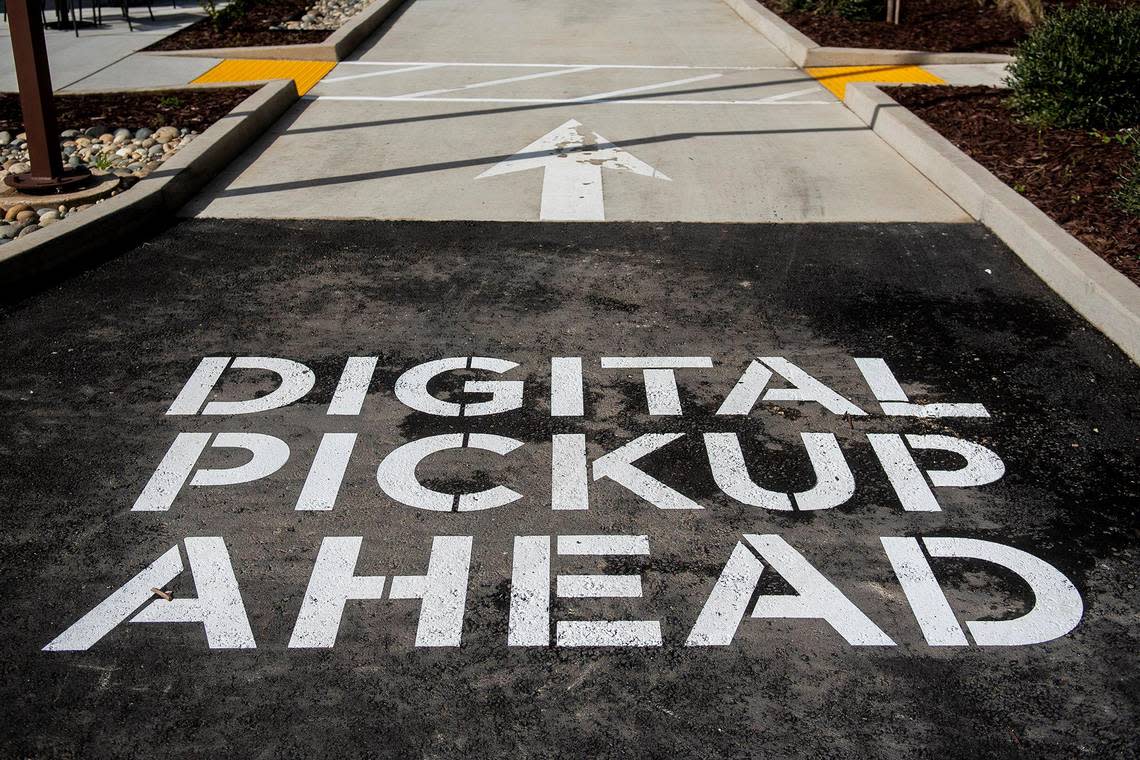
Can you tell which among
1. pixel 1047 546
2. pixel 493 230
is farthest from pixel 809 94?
pixel 1047 546

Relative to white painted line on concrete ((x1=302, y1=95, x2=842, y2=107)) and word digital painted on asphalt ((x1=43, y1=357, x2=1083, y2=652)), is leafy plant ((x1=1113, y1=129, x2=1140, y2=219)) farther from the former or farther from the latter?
white painted line on concrete ((x1=302, y1=95, x2=842, y2=107))

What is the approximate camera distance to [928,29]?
592 inches

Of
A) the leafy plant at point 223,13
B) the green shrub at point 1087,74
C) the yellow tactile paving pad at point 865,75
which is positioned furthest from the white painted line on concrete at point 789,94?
the leafy plant at point 223,13

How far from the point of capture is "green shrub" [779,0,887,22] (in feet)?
50.4

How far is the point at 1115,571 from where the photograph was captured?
14.7 feet

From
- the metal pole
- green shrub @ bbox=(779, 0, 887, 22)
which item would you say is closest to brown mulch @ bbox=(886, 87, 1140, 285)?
green shrub @ bbox=(779, 0, 887, 22)

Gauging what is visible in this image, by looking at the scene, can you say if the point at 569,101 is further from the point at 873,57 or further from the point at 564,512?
the point at 564,512

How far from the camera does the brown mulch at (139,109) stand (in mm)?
10555

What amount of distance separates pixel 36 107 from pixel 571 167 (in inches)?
175

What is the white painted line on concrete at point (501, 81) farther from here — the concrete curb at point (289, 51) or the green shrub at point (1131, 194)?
the green shrub at point (1131, 194)

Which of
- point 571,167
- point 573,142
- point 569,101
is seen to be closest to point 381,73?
point 569,101

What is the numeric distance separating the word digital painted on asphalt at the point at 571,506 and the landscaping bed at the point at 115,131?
11.0 feet

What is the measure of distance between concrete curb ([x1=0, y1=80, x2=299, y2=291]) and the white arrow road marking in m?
2.45

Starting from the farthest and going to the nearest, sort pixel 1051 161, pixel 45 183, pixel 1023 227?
pixel 1051 161
pixel 45 183
pixel 1023 227
